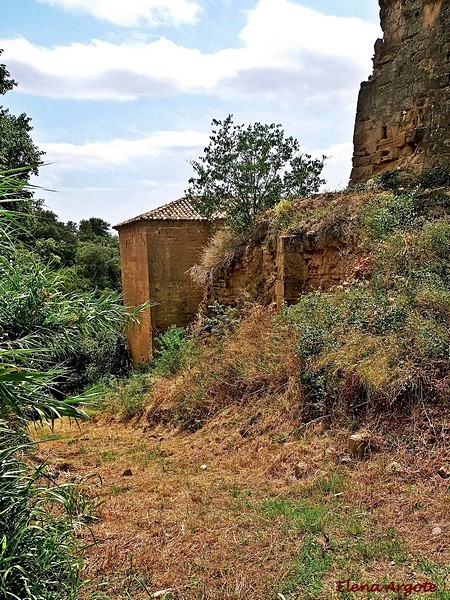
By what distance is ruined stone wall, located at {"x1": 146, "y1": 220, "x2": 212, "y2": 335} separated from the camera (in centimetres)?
1642

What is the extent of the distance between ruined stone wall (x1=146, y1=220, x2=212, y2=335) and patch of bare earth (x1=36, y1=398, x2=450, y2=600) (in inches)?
409

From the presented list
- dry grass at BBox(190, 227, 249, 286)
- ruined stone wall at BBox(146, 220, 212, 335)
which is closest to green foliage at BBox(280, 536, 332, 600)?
dry grass at BBox(190, 227, 249, 286)

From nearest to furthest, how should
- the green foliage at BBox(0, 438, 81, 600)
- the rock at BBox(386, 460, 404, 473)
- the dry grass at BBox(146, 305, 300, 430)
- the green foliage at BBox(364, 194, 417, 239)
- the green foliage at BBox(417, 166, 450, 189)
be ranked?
the green foliage at BBox(0, 438, 81, 600), the rock at BBox(386, 460, 404, 473), the dry grass at BBox(146, 305, 300, 430), the green foliage at BBox(364, 194, 417, 239), the green foliage at BBox(417, 166, 450, 189)

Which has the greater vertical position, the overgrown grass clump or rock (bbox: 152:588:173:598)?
the overgrown grass clump

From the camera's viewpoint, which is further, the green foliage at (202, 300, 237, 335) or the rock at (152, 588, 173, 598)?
the green foliage at (202, 300, 237, 335)

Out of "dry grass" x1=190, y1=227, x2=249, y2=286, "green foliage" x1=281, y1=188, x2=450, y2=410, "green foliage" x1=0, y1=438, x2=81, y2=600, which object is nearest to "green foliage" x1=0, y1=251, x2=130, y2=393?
"green foliage" x1=0, y1=438, x2=81, y2=600

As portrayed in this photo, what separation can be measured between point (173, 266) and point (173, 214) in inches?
73.2

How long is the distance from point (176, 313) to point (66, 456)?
9990 mm

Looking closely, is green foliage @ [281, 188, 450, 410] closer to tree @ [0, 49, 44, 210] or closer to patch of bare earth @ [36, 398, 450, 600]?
patch of bare earth @ [36, 398, 450, 600]

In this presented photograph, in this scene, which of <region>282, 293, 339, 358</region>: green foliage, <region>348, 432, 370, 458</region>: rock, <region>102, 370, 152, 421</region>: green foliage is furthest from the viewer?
<region>102, 370, 152, 421</region>: green foliage

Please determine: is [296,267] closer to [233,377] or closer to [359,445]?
[233,377]

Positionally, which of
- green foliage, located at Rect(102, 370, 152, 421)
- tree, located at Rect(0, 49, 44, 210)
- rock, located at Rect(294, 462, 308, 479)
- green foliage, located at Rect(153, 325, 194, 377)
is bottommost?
green foliage, located at Rect(102, 370, 152, 421)

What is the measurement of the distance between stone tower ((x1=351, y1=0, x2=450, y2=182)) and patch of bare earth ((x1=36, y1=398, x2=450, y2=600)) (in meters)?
5.39

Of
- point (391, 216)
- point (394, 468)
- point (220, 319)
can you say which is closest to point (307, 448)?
point (394, 468)
